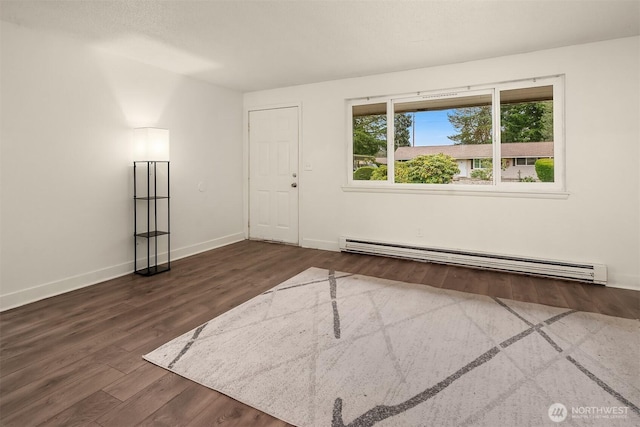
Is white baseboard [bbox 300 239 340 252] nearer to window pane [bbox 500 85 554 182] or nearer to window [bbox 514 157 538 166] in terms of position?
window pane [bbox 500 85 554 182]

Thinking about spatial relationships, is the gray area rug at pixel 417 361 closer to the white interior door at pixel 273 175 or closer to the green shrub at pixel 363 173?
the green shrub at pixel 363 173

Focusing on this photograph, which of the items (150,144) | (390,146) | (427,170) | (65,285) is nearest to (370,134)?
(390,146)

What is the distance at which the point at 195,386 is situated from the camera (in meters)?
1.79

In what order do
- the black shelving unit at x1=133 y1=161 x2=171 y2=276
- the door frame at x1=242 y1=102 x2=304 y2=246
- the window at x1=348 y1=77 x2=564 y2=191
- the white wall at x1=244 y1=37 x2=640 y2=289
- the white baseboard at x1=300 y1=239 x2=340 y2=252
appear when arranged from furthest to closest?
the door frame at x1=242 y1=102 x2=304 y2=246 → the white baseboard at x1=300 y1=239 x2=340 y2=252 → the black shelving unit at x1=133 y1=161 x2=171 y2=276 → the window at x1=348 y1=77 x2=564 y2=191 → the white wall at x1=244 y1=37 x2=640 y2=289

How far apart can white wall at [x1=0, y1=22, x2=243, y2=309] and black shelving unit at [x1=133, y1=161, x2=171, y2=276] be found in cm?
11

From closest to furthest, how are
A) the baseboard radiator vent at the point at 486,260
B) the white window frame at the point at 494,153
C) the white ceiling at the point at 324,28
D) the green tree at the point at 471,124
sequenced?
the white ceiling at the point at 324,28 → the baseboard radiator vent at the point at 486,260 → the white window frame at the point at 494,153 → the green tree at the point at 471,124

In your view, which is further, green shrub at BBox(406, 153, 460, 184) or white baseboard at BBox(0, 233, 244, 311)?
green shrub at BBox(406, 153, 460, 184)

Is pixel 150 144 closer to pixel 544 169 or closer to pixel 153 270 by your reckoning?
pixel 153 270

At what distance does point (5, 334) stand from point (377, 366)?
8.59 ft

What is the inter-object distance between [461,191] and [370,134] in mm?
1460

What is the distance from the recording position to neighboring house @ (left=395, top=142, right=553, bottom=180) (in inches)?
147

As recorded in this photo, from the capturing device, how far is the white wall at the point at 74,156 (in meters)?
2.88

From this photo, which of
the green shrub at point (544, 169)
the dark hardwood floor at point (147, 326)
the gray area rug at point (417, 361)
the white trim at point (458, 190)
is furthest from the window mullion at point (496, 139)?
the gray area rug at point (417, 361)

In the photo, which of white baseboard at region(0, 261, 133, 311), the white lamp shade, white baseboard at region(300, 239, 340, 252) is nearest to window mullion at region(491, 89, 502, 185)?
white baseboard at region(300, 239, 340, 252)
